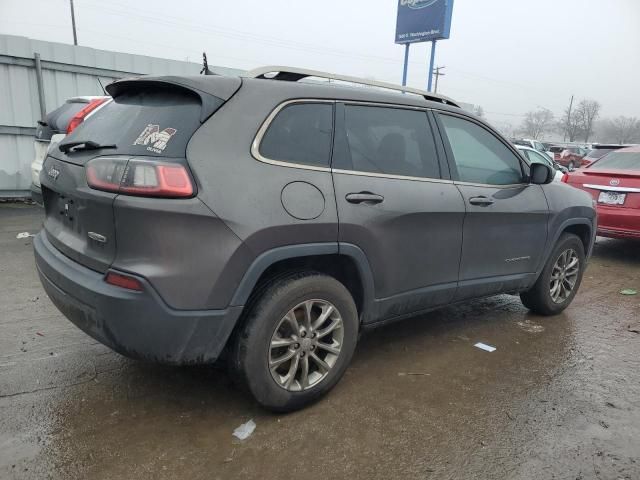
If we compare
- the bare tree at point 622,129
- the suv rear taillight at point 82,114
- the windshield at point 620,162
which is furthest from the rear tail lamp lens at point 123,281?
the bare tree at point 622,129

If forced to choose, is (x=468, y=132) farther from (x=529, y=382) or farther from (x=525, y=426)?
(x=525, y=426)

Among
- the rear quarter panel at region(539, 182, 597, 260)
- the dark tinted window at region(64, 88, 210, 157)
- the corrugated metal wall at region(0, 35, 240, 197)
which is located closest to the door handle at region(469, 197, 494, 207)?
the rear quarter panel at region(539, 182, 597, 260)

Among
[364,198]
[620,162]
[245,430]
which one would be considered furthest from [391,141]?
[620,162]

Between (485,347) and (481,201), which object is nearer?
(481,201)

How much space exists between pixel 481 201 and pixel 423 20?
14935 millimetres

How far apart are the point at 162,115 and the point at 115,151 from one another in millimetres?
299

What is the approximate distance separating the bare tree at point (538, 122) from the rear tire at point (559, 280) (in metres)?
99.9

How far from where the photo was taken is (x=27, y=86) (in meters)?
8.53

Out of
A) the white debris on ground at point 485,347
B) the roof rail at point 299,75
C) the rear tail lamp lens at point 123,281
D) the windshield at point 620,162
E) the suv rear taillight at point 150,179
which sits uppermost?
the roof rail at point 299,75

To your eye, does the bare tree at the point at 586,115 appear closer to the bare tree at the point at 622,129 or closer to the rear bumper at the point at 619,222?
the bare tree at the point at 622,129

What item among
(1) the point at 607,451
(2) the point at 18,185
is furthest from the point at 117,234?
(2) the point at 18,185

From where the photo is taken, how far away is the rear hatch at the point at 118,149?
2326 millimetres

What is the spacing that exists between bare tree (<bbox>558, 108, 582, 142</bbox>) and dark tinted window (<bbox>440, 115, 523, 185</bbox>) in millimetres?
90514

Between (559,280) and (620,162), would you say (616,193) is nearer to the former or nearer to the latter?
(620,162)
